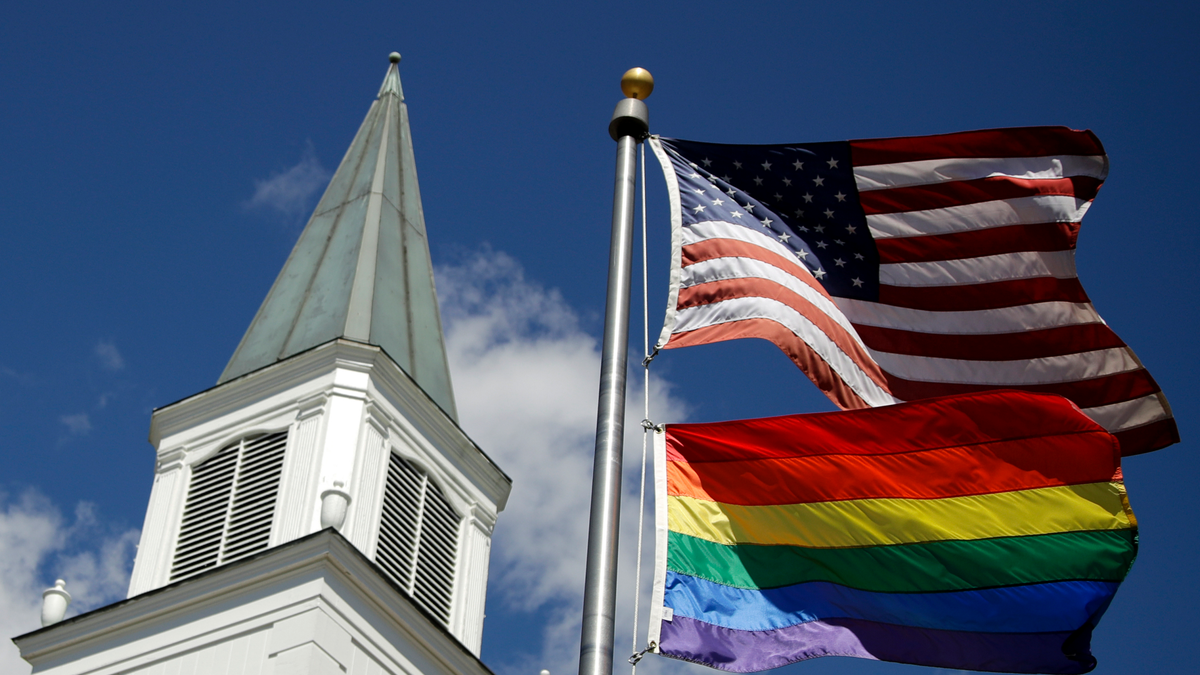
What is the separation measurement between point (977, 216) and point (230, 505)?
1273 centimetres

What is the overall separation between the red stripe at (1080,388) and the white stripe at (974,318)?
0.62 metres

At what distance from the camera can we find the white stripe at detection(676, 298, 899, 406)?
512 inches

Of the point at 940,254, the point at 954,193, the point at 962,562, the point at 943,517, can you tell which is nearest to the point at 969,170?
the point at 954,193

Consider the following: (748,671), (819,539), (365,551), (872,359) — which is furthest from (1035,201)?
(365,551)

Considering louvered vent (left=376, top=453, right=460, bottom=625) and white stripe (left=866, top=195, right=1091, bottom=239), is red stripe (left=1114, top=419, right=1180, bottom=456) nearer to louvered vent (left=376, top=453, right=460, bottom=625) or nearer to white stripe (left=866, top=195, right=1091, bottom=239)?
white stripe (left=866, top=195, right=1091, bottom=239)

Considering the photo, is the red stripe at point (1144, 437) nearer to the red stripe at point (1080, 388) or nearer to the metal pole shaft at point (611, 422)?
the red stripe at point (1080, 388)

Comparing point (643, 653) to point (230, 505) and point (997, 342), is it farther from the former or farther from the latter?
point (230, 505)

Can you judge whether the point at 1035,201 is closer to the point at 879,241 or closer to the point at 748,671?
the point at 879,241

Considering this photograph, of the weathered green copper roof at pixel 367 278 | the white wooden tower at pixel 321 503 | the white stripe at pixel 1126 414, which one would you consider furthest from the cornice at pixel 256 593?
the white stripe at pixel 1126 414

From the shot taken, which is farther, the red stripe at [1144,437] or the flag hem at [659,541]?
the red stripe at [1144,437]

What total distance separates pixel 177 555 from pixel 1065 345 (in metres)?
13.9

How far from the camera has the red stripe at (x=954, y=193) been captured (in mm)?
14945

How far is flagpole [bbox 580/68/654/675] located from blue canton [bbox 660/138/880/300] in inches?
31.6

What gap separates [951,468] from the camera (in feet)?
43.9
